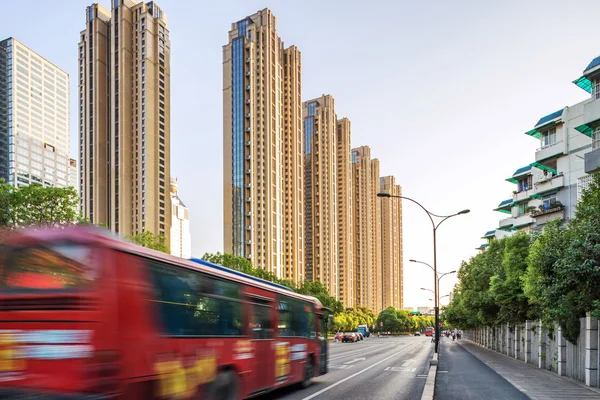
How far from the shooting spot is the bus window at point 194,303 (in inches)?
362

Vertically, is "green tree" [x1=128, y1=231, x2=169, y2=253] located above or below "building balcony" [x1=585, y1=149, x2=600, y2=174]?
below

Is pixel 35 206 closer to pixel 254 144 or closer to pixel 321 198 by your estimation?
pixel 254 144

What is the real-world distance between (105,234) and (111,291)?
91 cm

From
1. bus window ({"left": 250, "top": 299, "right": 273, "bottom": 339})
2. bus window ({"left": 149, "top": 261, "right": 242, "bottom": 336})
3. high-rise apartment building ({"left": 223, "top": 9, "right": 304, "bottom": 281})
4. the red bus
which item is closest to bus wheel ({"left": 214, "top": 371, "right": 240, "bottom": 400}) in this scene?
the red bus

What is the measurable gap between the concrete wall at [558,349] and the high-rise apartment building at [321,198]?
114m

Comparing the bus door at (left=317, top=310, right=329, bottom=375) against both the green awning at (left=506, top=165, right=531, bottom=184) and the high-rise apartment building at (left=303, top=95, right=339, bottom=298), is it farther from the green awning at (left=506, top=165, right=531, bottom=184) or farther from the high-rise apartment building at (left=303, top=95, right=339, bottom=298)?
the high-rise apartment building at (left=303, top=95, right=339, bottom=298)

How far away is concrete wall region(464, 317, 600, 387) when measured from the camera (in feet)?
59.5

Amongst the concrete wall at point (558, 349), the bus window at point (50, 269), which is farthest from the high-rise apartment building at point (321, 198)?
the bus window at point (50, 269)

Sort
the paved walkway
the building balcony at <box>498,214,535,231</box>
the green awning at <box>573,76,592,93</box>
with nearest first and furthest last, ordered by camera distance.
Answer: the paved walkway, the green awning at <box>573,76,592,93</box>, the building balcony at <box>498,214,535,231</box>

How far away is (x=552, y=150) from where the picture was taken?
50875 millimetres

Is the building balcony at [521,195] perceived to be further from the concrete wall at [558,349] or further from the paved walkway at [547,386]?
the paved walkway at [547,386]

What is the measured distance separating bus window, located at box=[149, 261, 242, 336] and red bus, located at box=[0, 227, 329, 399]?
0.06 ft

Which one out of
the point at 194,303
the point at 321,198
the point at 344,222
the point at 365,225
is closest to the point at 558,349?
the point at 194,303

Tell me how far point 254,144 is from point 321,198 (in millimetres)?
42559
